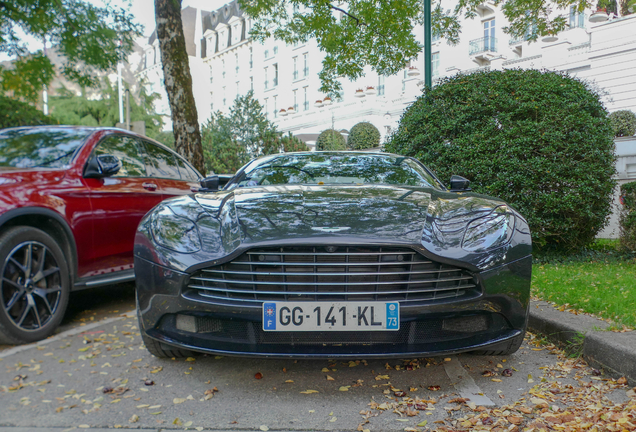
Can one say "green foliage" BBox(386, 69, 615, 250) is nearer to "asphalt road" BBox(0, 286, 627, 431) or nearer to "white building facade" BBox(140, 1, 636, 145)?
"white building facade" BBox(140, 1, 636, 145)

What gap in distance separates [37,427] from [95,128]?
3.09 metres

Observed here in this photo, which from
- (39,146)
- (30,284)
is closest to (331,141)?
(39,146)

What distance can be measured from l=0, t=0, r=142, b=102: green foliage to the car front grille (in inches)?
440

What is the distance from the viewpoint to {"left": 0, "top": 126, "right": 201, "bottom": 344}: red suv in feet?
11.3

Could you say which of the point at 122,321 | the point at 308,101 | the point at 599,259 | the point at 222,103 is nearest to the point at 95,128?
the point at 122,321

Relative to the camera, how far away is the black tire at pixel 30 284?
3344 millimetres

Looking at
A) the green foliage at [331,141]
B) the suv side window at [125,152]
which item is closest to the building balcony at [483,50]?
the green foliage at [331,141]

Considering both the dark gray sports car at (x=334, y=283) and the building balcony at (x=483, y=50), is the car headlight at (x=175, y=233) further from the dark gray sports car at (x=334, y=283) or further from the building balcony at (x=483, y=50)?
the building balcony at (x=483, y=50)

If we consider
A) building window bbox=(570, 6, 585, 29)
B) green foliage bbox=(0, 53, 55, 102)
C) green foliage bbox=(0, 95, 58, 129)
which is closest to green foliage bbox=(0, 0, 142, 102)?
green foliage bbox=(0, 53, 55, 102)

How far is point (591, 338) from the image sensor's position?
3.08 metres

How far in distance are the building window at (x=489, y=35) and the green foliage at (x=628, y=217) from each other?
2689 centimetres

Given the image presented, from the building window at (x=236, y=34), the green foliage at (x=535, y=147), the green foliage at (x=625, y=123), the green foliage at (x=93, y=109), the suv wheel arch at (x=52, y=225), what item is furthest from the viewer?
the building window at (x=236, y=34)

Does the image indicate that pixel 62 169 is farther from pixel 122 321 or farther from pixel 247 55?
pixel 247 55

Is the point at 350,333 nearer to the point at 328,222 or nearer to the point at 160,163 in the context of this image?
the point at 328,222
